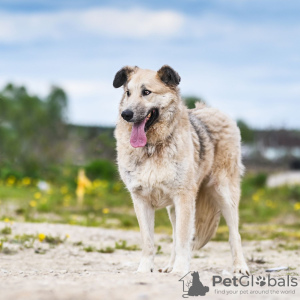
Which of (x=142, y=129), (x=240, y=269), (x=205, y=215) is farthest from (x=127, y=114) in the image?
(x=240, y=269)

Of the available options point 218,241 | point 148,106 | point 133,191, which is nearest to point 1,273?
point 133,191

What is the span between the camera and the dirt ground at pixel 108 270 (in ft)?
11.3

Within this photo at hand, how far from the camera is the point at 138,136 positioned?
197 inches

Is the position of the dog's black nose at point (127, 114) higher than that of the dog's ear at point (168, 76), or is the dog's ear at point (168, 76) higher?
the dog's ear at point (168, 76)

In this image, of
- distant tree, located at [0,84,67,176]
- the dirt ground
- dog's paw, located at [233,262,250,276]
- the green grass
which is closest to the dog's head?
the dirt ground

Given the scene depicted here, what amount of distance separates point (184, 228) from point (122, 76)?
5.87ft

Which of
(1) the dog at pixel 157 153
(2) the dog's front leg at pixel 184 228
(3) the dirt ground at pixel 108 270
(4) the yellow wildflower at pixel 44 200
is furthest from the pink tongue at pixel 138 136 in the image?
(4) the yellow wildflower at pixel 44 200

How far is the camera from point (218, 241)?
8766mm

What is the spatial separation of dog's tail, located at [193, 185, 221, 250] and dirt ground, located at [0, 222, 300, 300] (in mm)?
369

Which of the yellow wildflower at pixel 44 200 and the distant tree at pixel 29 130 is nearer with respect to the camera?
the yellow wildflower at pixel 44 200

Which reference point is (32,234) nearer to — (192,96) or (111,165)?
(111,165)

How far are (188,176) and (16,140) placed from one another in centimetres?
1505

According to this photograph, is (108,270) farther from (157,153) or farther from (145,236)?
(157,153)

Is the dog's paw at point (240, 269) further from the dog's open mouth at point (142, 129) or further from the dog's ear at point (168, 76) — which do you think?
the dog's ear at point (168, 76)
